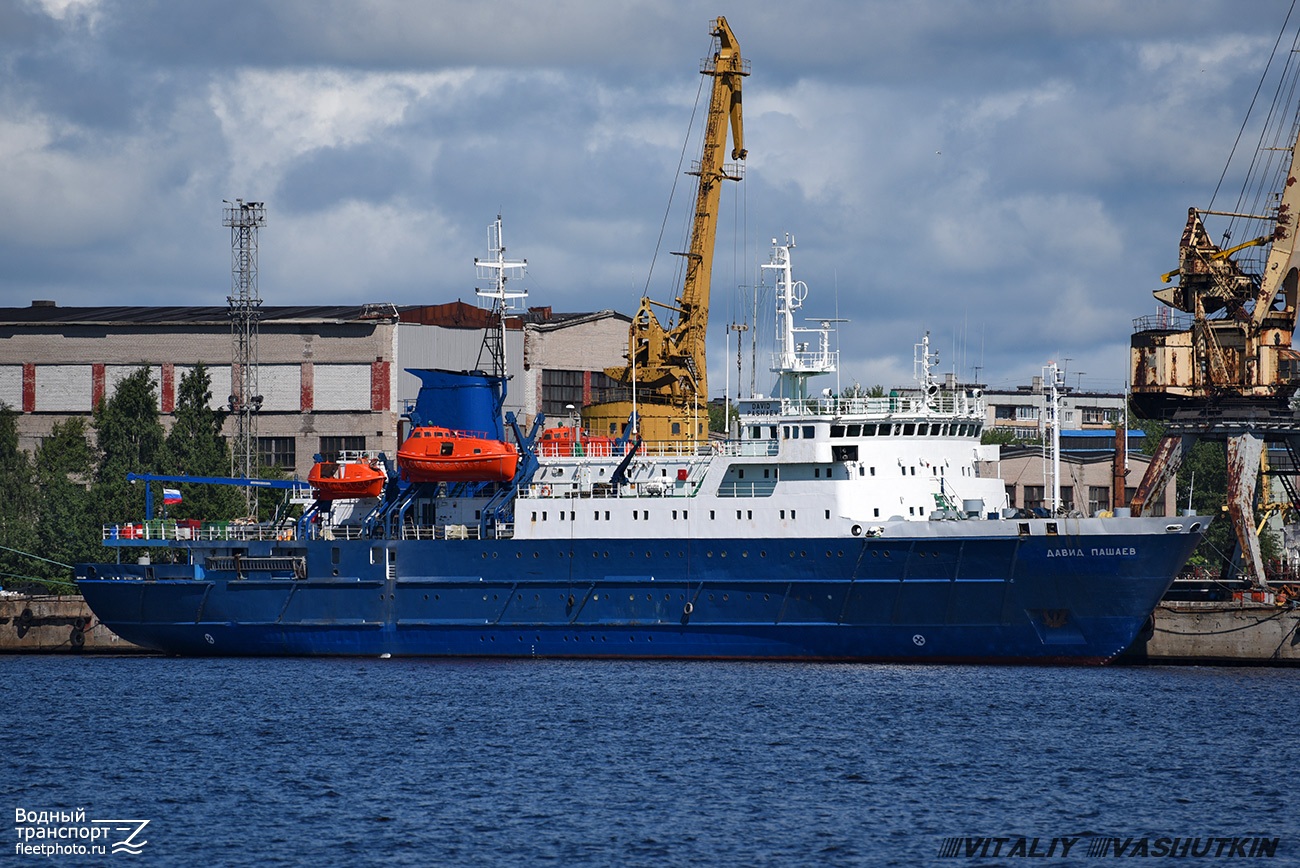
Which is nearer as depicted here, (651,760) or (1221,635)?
(651,760)

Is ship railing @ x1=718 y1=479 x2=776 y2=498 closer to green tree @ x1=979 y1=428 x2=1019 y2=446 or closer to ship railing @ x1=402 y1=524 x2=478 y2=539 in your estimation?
ship railing @ x1=402 y1=524 x2=478 y2=539

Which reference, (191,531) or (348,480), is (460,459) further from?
(191,531)

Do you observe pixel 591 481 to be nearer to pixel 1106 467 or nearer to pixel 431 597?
pixel 431 597

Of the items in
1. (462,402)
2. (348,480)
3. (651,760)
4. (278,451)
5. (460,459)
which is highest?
(462,402)

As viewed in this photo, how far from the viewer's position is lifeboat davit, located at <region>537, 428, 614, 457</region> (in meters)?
47.8

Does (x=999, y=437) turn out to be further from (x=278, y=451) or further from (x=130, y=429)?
(x=130, y=429)

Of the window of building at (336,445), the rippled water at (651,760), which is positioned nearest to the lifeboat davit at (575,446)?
the rippled water at (651,760)

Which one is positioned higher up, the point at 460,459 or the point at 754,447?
the point at 754,447

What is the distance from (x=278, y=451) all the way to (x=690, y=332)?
23202 millimetres

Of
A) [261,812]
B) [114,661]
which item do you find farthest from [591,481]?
[261,812]

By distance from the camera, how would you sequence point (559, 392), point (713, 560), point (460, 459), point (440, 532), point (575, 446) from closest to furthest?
point (713, 560)
point (460, 459)
point (575, 446)
point (440, 532)
point (559, 392)

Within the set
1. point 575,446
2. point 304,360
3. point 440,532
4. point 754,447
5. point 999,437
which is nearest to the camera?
point 754,447

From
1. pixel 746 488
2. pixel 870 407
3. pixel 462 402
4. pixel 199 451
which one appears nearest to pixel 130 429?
pixel 199 451

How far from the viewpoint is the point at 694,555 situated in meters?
44.2
